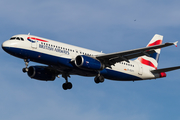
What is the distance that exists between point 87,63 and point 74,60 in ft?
5.78

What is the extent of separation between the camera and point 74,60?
142 ft

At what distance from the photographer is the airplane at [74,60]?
41.1 meters

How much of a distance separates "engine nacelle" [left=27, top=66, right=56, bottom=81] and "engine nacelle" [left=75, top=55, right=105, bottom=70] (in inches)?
295

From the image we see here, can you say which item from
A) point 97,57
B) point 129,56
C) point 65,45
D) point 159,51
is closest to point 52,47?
point 65,45

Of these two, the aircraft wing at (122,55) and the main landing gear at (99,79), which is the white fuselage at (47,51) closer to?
the main landing gear at (99,79)

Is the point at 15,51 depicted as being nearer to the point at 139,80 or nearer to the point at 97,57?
the point at 97,57

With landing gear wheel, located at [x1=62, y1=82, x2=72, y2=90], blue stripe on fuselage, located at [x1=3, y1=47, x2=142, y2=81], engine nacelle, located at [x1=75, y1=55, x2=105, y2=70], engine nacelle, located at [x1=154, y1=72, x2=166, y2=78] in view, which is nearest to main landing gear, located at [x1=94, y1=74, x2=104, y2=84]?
engine nacelle, located at [x1=75, y1=55, x2=105, y2=70]

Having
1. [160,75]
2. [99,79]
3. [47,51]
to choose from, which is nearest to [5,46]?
[47,51]

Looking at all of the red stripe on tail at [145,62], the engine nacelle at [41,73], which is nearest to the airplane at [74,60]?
the engine nacelle at [41,73]

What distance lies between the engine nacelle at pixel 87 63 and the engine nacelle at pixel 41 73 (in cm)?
748

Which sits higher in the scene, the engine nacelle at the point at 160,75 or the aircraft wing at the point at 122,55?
the aircraft wing at the point at 122,55

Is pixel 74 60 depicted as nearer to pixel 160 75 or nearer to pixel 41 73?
pixel 41 73

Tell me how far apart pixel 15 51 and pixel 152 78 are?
21716mm

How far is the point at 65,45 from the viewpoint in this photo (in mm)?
43719
